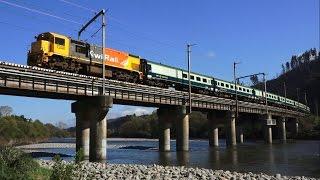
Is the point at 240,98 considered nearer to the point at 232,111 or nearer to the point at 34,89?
the point at 232,111

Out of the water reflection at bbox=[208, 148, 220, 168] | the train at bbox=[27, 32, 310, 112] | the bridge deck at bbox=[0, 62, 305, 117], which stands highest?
the train at bbox=[27, 32, 310, 112]

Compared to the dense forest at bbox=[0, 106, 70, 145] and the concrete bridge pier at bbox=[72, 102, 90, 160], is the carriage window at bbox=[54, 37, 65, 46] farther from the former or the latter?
the dense forest at bbox=[0, 106, 70, 145]

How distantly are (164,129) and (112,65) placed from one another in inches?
641

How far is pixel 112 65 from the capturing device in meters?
53.8

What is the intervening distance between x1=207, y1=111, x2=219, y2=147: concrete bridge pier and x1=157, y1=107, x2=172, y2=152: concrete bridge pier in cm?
1776

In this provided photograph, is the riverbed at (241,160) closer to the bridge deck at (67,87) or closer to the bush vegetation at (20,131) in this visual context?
the bridge deck at (67,87)

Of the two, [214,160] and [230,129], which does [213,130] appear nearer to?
[230,129]

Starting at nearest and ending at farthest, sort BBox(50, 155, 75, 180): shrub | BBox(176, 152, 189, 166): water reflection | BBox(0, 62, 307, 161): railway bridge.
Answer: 1. BBox(50, 155, 75, 180): shrub
2. BBox(0, 62, 307, 161): railway bridge
3. BBox(176, 152, 189, 166): water reflection

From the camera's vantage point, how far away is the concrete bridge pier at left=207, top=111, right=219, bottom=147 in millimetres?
82562

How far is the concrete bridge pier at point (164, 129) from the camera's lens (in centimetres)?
6544

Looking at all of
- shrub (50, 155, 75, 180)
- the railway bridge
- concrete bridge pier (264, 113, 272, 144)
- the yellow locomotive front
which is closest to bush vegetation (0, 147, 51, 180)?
shrub (50, 155, 75, 180)

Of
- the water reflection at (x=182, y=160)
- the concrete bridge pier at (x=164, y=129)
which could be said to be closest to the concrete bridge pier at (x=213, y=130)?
the concrete bridge pier at (x=164, y=129)

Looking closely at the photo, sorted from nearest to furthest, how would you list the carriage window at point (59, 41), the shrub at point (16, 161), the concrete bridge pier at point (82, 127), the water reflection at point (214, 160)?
the shrub at point (16, 161)
the water reflection at point (214, 160)
the carriage window at point (59, 41)
the concrete bridge pier at point (82, 127)

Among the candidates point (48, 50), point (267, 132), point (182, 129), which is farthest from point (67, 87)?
point (267, 132)
